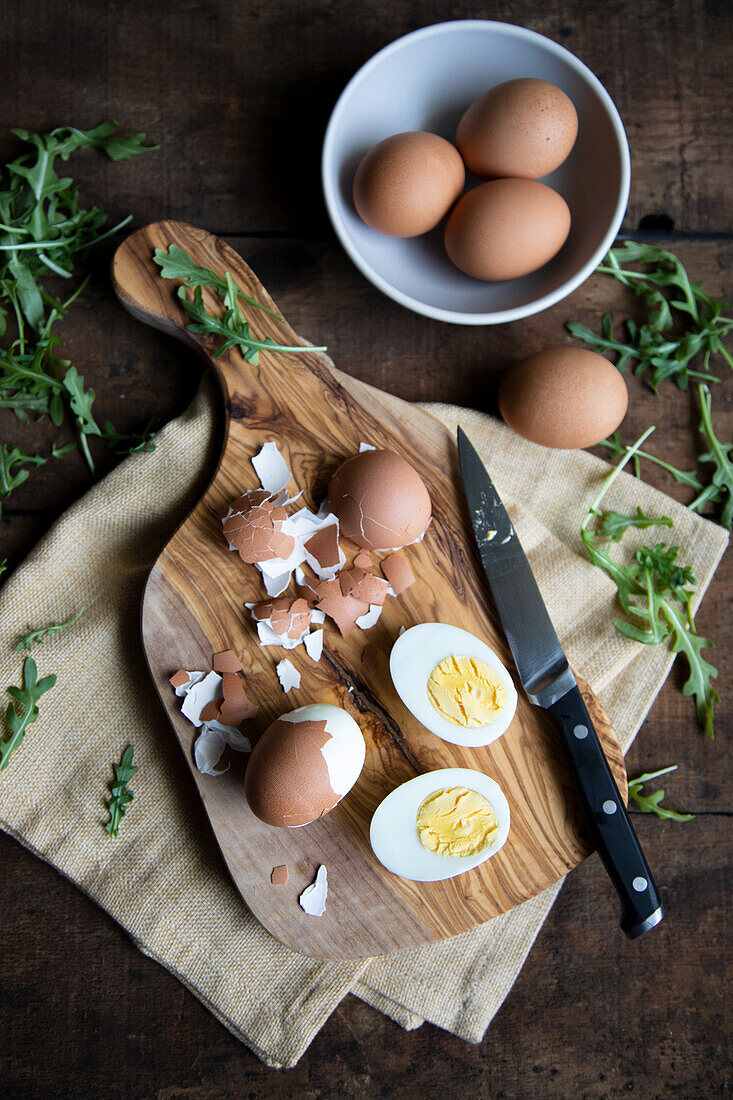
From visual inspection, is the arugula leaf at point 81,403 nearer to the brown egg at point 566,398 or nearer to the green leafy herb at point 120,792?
the green leafy herb at point 120,792

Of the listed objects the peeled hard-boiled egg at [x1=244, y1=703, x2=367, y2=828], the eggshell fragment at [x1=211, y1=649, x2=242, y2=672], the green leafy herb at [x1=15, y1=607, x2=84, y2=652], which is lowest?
the peeled hard-boiled egg at [x1=244, y1=703, x2=367, y2=828]

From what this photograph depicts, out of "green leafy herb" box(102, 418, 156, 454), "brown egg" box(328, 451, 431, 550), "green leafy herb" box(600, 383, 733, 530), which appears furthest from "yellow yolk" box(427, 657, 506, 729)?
"green leafy herb" box(102, 418, 156, 454)

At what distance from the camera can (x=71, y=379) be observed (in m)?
1.25

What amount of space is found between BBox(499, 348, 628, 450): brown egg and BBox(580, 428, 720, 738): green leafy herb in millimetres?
118

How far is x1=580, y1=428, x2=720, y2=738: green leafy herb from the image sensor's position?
125cm

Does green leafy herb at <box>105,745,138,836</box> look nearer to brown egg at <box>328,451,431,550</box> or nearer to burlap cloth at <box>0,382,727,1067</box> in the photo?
burlap cloth at <box>0,382,727,1067</box>

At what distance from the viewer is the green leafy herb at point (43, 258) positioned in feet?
4.08

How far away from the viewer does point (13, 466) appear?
1294mm

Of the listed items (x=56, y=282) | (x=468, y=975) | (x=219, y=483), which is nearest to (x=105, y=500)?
(x=219, y=483)

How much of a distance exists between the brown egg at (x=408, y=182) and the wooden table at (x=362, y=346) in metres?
0.19

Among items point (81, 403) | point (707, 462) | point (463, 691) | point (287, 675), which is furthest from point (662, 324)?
point (81, 403)

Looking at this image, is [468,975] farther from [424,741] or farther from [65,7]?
[65,7]

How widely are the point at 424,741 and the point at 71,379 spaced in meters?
0.85

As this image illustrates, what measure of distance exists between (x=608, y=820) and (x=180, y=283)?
1.11 metres
